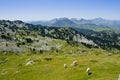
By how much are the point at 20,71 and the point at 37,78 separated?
1984cm

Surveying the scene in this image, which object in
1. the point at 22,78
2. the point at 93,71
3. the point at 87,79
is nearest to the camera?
the point at 87,79

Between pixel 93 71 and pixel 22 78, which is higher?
pixel 93 71

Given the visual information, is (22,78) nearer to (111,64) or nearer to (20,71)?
(20,71)

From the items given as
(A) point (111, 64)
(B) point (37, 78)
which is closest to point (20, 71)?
(B) point (37, 78)

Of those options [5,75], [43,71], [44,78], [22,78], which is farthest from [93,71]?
[5,75]

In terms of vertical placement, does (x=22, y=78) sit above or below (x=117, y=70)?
below

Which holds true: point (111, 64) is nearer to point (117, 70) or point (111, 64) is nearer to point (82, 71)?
point (117, 70)

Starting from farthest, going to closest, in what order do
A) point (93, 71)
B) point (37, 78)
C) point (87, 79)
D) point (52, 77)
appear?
1. point (37, 78)
2. point (52, 77)
3. point (93, 71)
4. point (87, 79)

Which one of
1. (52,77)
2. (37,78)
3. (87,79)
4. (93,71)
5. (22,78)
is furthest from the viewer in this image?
(22,78)

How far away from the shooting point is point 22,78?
91.6 meters

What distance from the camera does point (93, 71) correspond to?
2955 inches

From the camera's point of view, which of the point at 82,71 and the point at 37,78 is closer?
the point at 82,71

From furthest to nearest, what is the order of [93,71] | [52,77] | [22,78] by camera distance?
[22,78] < [52,77] < [93,71]

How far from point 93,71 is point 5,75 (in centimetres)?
5266
